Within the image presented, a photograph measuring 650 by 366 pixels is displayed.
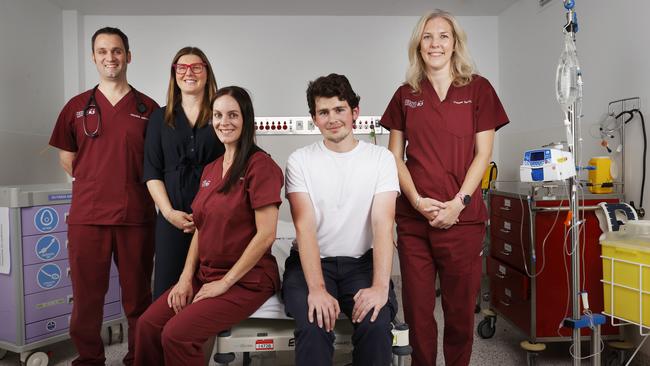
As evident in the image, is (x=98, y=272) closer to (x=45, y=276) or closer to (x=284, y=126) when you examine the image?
(x=45, y=276)

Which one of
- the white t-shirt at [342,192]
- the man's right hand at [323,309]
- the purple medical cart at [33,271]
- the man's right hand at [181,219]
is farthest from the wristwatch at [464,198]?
the purple medical cart at [33,271]

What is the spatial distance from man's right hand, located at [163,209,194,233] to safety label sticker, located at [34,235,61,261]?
993mm

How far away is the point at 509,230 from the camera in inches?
98.7

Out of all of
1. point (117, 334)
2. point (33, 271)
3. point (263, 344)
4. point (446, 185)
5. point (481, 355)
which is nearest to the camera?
point (263, 344)

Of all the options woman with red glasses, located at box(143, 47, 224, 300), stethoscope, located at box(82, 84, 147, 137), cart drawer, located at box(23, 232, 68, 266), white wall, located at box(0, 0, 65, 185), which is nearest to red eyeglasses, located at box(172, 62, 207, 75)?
woman with red glasses, located at box(143, 47, 224, 300)

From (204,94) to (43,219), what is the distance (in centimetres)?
113

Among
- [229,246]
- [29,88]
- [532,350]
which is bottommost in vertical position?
[532,350]

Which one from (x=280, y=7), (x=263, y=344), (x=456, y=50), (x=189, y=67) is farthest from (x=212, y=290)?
(x=280, y=7)

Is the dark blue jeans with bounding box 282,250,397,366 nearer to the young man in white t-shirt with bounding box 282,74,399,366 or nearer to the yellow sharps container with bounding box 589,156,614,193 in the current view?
the young man in white t-shirt with bounding box 282,74,399,366

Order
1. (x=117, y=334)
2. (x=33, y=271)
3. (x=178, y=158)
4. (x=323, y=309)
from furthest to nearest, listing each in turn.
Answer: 1. (x=117, y=334)
2. (x=33, y=271)
3. (x=178, y=158)
4. (x=323, y=309)

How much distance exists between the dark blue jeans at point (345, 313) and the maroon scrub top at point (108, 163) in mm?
805

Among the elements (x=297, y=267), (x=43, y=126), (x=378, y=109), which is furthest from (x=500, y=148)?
(x=43, y=126)

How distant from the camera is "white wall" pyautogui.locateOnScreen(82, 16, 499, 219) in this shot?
12.5ft

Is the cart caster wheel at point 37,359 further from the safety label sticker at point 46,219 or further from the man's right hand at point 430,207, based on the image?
the man's right hand at point 430,207
